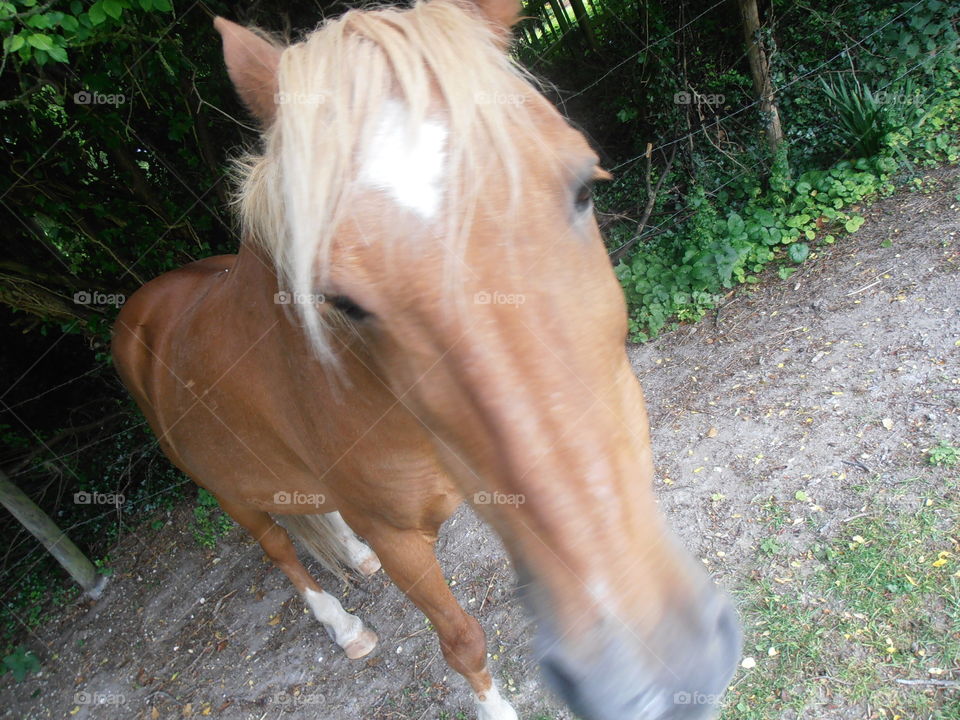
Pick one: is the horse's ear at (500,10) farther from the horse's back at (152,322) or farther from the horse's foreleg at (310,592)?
the horse's foreleg at (310,592)

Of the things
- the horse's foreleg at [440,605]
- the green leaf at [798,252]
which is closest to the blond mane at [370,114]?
the horse's foreleg at [440,605]

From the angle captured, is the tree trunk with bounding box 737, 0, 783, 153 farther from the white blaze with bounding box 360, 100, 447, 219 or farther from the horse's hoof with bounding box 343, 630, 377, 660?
the horse's hoof with bounding box 343, 630, 377, 660

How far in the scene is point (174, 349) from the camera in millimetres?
2883

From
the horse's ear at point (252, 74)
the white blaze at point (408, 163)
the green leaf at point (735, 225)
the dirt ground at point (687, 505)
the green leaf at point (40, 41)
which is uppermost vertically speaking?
the green leaf at point (40, 41)

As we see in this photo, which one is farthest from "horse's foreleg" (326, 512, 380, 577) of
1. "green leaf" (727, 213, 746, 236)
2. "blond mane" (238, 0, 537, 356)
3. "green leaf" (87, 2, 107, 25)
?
"green leaf" (727, 213, 746, 236)

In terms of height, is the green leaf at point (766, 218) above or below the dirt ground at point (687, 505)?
above

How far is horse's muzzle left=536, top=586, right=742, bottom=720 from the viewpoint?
1.05 m

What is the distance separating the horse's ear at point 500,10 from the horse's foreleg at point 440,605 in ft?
5.44

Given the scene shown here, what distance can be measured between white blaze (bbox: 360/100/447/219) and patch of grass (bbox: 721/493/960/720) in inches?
87.5

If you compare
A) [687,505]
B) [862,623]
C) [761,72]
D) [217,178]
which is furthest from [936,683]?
[217,178]

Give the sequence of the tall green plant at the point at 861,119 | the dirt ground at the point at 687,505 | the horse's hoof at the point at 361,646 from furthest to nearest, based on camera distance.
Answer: the tall green plant at the point at 861,119 < the horse's hoof at the point at 361,646 < the dirt ground at the point at 687,505

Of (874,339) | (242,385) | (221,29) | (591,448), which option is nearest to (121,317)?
(242,385)

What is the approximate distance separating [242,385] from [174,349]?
2.61 feet

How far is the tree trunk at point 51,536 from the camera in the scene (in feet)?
13.9
